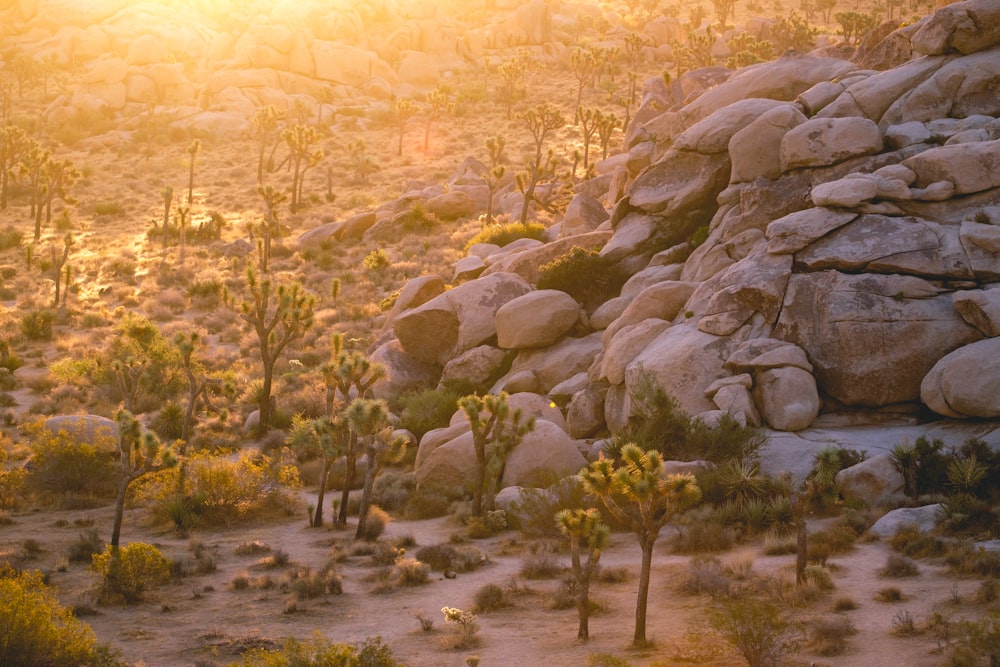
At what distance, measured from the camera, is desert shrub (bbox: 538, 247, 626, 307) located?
26203mm

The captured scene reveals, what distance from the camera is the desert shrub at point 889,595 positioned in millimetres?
11094

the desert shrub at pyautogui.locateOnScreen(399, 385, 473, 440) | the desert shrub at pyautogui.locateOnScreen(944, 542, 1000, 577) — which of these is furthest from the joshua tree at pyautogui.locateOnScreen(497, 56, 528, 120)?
the desert shrub at pyautogui.locateOnScreen(944, 542, 1000, 577)

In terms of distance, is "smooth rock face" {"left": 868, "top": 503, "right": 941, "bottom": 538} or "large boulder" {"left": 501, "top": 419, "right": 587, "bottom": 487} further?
"large boulder" {"left": 501, "top": 419, "right": 587, "bottom": 487}

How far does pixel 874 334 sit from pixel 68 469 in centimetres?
1858

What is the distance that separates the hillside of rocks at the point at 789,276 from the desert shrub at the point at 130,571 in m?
7.43

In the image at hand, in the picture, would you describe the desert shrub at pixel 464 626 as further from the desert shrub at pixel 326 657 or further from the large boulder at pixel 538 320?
the large boulder at pixel 538 320

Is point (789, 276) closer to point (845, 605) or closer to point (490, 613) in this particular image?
point (845, 605)

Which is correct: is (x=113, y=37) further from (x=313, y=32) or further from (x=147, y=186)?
(x=147, y=186)

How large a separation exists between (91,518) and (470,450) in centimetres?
833

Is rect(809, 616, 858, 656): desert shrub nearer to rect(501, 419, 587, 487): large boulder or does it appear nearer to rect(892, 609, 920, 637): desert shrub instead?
rect(892, 609, 920, 637): desert shrub

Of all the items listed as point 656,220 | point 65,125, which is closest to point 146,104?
point 65,125

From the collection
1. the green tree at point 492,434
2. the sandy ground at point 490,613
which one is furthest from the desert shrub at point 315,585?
the green tree at point 492,434

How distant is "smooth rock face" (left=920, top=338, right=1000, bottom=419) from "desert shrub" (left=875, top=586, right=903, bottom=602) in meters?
6.50

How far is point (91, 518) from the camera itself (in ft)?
58.6
